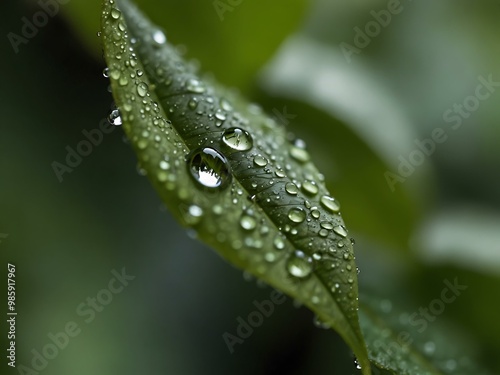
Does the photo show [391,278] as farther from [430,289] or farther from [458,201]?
[458,201]

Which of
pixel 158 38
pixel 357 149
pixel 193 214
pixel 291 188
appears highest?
pixel 357 149

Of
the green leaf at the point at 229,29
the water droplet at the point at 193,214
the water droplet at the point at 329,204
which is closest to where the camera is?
the water droplet at the point at 193,214

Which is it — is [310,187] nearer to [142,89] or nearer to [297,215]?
[297,215]

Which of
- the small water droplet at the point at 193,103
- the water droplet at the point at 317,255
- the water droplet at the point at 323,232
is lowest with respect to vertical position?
the water droplet at the point at 317,255

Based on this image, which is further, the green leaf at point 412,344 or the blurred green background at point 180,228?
the blurred green background at point 180,228

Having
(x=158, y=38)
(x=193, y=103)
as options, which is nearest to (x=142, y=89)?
(x=193, y=103)

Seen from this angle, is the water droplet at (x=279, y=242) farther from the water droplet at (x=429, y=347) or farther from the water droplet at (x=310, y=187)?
the water droplet at (x=429, y=347)

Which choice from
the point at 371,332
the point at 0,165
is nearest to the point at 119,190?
the point at 0,165

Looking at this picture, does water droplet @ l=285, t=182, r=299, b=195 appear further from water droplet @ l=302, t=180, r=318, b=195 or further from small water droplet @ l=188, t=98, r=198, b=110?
small water droplet @ l=188, t=98, r=198, b=110

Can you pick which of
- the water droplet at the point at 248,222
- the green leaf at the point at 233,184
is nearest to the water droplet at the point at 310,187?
the green leaf at the point at 233,184
